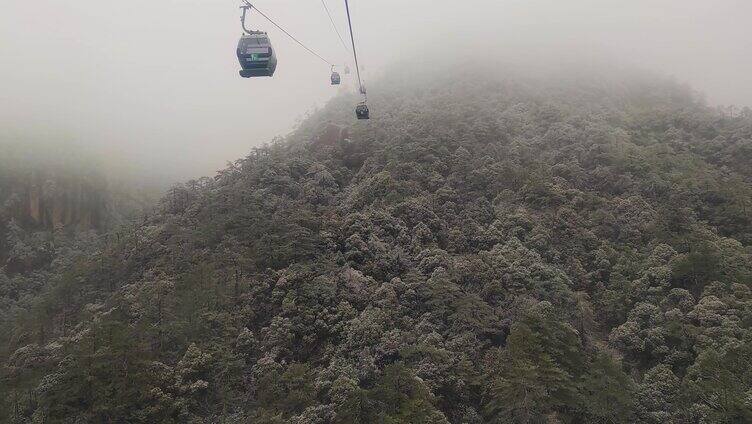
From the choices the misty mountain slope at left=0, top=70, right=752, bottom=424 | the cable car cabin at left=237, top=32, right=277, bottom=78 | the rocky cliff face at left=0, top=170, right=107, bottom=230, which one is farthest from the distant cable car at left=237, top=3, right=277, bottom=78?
the rocky cliff face at left=0, top=170, right=107, bottom=230

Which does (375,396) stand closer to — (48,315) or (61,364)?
(61,364)

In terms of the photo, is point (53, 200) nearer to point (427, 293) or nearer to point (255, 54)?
point (427, 293)

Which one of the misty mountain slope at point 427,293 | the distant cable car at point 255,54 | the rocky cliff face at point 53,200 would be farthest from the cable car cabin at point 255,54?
the rocky cliff face at point 53,200

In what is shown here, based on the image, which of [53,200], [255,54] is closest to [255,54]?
[255,54]

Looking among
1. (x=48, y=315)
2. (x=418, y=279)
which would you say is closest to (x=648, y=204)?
(x=418, y=279)

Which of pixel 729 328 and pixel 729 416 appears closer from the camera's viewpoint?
pixel 729 416

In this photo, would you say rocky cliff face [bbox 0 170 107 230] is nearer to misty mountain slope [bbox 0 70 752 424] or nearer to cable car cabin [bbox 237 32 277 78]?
misty mountain slope [bbox 0 70 752 424]

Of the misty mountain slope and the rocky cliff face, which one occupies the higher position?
the misty mountain slope
